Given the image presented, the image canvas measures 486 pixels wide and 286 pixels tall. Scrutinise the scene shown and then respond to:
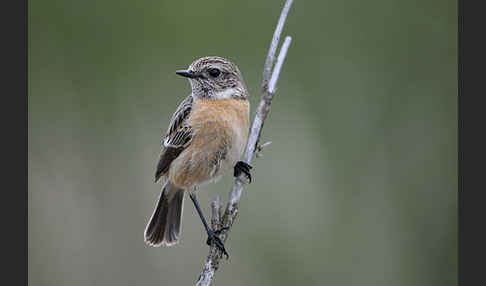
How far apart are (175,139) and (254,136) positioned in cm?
95

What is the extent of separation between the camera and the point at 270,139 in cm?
611

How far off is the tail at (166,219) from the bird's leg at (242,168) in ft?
2.30

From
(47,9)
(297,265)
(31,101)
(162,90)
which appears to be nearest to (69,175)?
(31,101)

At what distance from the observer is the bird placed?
451 centimetres

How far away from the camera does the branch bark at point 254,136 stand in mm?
3597

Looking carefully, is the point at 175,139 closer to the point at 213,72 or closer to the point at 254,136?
the point at 213,72

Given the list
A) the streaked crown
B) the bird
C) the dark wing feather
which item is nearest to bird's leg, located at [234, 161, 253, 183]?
the bird

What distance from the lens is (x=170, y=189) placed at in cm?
499

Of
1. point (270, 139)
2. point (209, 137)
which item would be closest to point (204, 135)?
point (209, 137)

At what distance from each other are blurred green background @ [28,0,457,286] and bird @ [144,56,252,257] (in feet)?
2.86

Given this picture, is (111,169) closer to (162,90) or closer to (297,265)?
(162,90)

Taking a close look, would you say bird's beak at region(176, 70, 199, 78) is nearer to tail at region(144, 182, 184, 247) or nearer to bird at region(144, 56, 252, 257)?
bird at region(144, 56, 252, 257)

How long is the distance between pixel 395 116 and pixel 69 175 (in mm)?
3945

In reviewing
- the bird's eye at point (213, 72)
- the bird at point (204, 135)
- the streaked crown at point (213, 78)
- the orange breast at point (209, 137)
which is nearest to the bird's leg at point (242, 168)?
the bird at point (204, 135)
